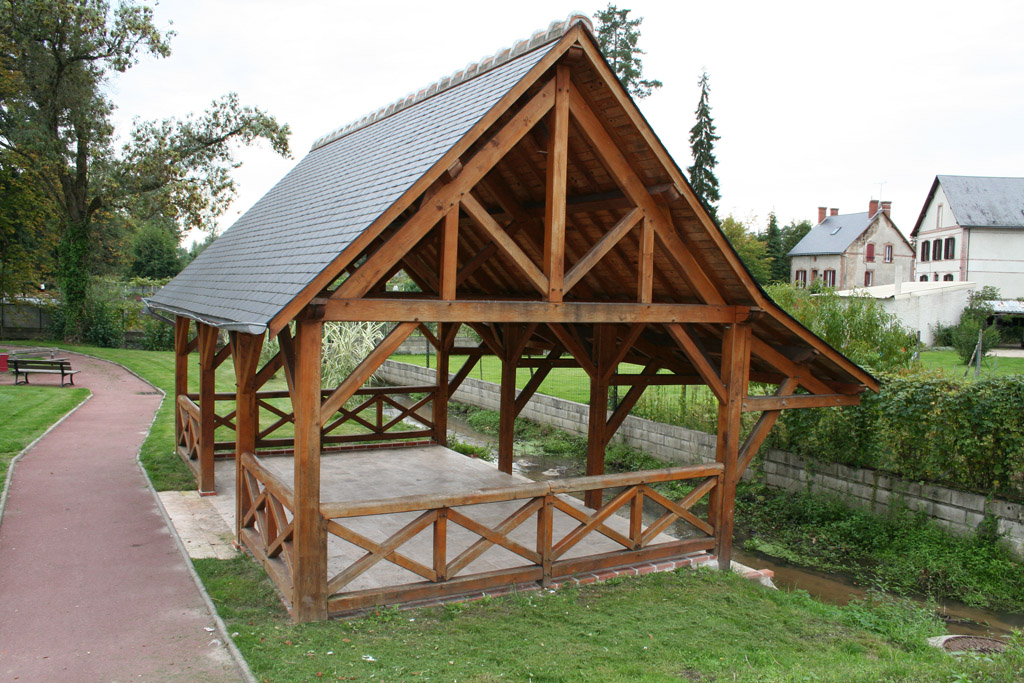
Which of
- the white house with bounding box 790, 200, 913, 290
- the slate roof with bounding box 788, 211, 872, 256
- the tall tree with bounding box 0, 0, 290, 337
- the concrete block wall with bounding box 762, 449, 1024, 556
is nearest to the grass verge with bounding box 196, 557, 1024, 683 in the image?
the concrete block wall with bounding box 762, 449, 1024, 556

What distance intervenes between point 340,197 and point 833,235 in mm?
47791

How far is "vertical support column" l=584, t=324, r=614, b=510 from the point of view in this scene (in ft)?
30.6

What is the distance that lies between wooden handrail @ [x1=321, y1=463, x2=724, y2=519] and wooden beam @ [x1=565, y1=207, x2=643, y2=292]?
185 centimetres

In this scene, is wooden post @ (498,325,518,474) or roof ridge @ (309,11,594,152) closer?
roof ridge @ (309,11,594,152)

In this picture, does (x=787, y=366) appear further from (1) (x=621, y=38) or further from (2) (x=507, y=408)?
(1) (x=621, y=38)

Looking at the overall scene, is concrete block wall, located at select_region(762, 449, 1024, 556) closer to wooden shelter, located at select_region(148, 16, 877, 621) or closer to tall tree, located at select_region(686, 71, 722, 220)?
wooden shelter, located at select_region(148, 16, 877, 621)

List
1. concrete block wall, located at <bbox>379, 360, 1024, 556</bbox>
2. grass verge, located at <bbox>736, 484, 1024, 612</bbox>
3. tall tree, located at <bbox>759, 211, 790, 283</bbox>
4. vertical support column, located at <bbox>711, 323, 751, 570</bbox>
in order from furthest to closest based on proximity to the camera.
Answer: tall tree, located at <bbox>759, 211, 790, 283</bbox> → concrete block wall, located at <bbox>379, 360, 1024, 556</bbox> → grass verge, located at <bbox>736, 484, 1024, 612</bbox> → vertical support column, located at <bbox>711, 323, 751, 570</bbox>

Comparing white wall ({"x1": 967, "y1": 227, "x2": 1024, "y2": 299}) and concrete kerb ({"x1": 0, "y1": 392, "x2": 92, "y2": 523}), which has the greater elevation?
white wall ({"x1": 967, "y1": 227, "x2": 1024, "y2": 299})

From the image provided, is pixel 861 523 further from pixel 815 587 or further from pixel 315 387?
pixel 315 387

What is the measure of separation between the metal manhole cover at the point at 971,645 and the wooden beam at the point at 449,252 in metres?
4.98

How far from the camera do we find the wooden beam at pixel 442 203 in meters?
5.86

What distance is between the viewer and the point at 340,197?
7.42 meters

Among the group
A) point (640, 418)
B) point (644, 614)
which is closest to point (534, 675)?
point (644, 614)

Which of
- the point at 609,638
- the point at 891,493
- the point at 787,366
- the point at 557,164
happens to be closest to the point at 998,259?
the point at 891,493
